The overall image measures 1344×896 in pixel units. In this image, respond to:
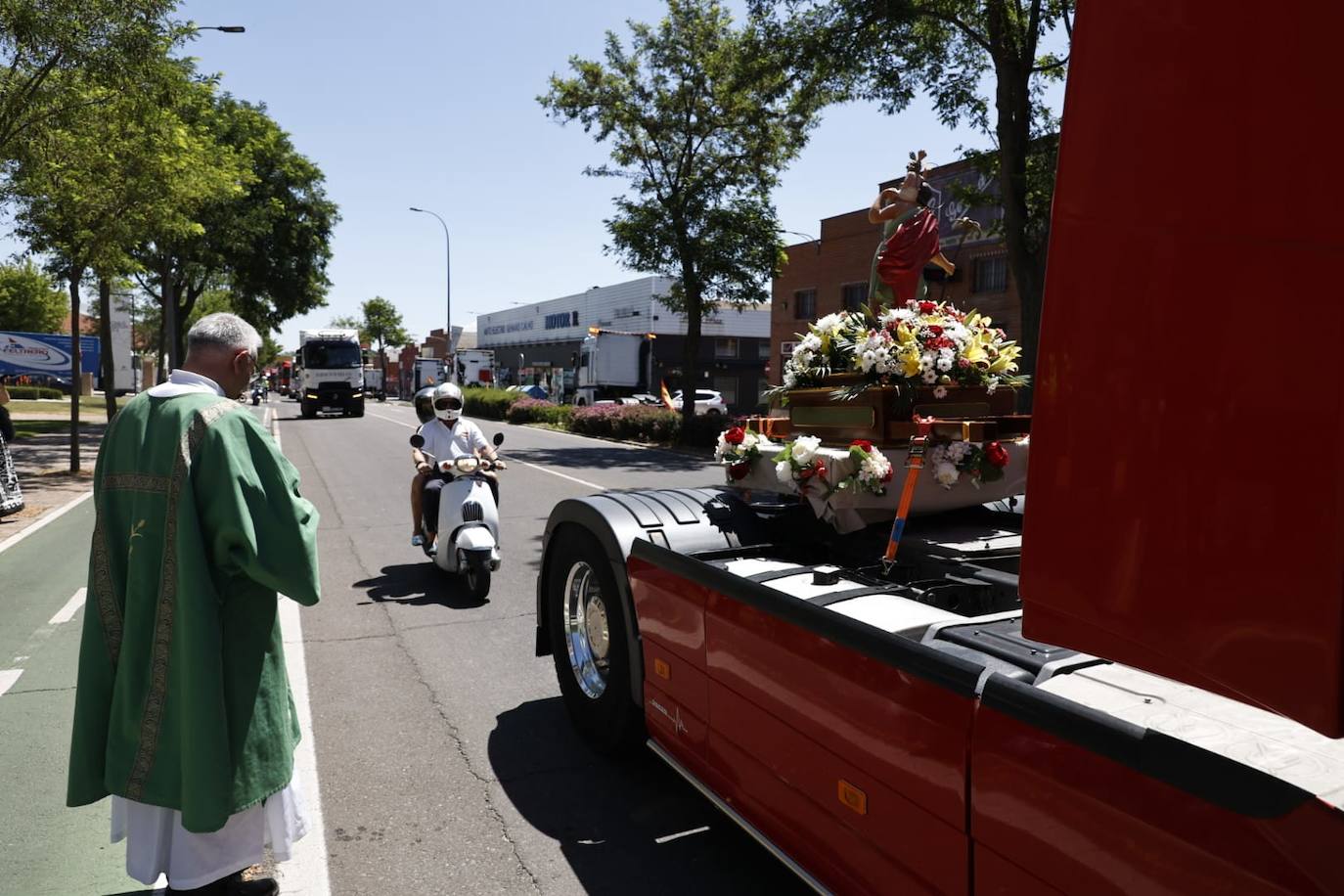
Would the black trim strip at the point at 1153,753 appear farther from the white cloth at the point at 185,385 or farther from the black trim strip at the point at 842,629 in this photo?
the white cloth at the point at 185,385

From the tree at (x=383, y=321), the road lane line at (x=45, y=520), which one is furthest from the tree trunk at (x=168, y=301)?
the tree at (x=383, y=321)

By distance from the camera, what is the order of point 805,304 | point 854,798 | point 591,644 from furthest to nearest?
1. point 805,304
2. point 591,644
3. point 854,798

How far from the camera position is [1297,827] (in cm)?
146

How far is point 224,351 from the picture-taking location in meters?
2.88

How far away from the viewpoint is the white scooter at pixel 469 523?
23.3 ft

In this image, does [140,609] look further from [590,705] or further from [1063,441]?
[1063,441]

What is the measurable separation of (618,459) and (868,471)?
1797 cm

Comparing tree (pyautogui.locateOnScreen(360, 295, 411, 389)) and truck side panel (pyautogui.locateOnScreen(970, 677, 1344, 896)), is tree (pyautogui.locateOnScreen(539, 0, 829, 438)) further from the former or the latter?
tree (pyautogui.locateOnScreen(360, 295, 411, 389))

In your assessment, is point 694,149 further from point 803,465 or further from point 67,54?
point 803,465

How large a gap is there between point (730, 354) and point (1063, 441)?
58.8m

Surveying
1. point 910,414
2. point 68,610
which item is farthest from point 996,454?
point 68,610

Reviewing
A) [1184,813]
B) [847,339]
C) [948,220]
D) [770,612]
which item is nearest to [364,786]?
[770,612]

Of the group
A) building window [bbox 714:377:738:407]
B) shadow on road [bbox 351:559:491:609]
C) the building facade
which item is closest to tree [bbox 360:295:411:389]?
the building facade

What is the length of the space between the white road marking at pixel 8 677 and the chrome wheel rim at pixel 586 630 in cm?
323
